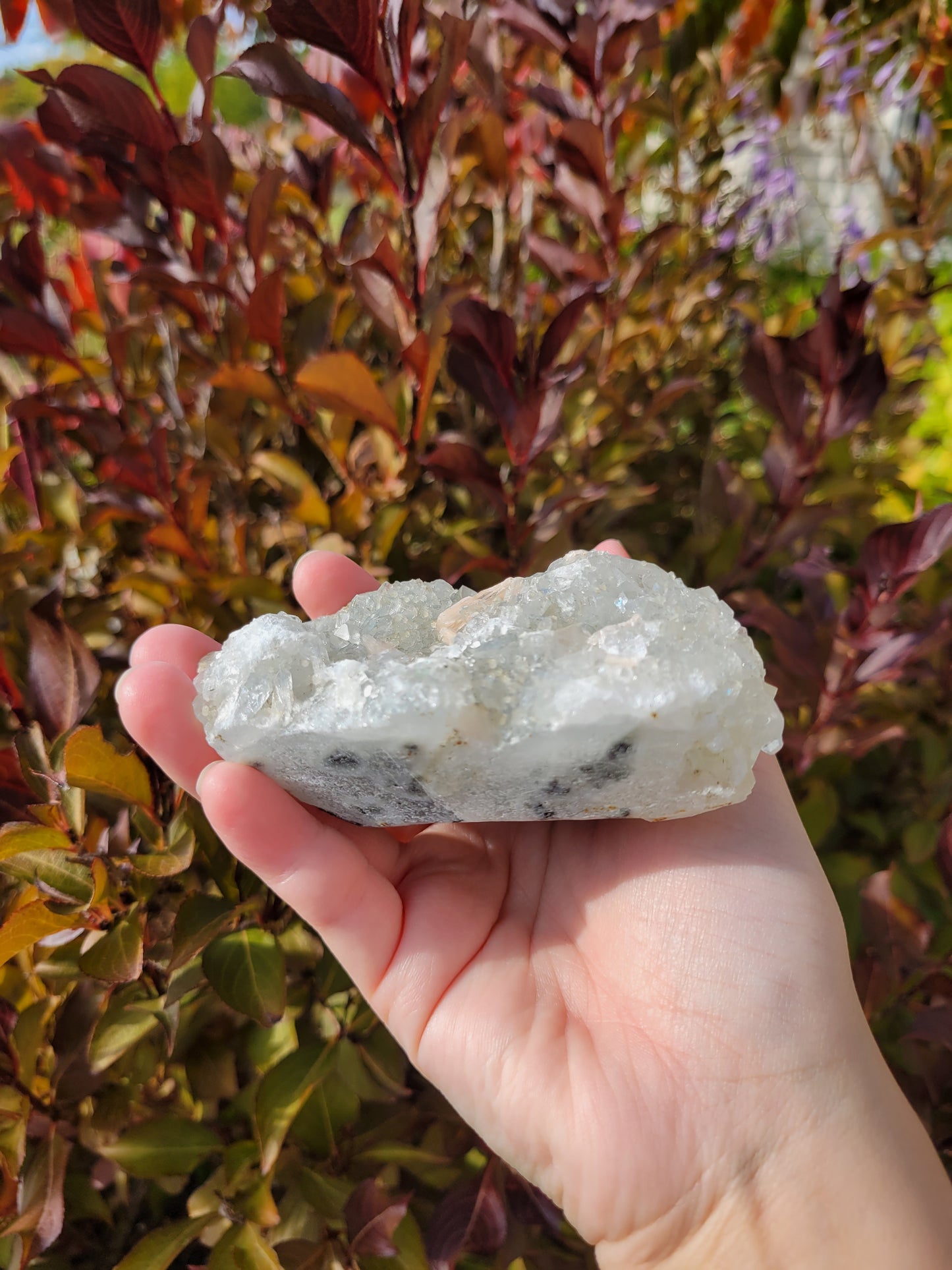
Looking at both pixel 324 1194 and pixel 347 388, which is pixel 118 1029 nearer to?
pixel 324 1194

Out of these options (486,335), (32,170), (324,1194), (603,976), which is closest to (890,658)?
(603,976)

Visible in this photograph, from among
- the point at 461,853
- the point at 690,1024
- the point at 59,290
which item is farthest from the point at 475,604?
the point at 59,290

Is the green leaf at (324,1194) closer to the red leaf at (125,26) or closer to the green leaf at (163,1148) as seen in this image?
the green leaf at (163,1148)

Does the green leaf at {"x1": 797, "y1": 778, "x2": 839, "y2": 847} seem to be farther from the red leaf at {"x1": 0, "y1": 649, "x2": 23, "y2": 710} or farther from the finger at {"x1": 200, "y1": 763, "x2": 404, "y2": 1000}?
the red leaf at {"x1": 0, "y1": 649, "x2": 23, "y2": 710}

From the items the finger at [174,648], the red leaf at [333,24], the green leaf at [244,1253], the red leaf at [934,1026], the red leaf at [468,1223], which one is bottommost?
the red leaf at [468,1223]

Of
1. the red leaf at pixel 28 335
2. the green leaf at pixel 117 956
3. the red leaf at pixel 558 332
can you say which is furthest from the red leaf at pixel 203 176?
the green leaf at pixel 117 956

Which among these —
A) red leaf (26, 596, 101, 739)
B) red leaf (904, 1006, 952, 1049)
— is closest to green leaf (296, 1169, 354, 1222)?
red leaf (26, 596, 101, 739)

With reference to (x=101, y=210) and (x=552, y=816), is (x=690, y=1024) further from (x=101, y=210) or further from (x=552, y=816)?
(x=101, y=210)
